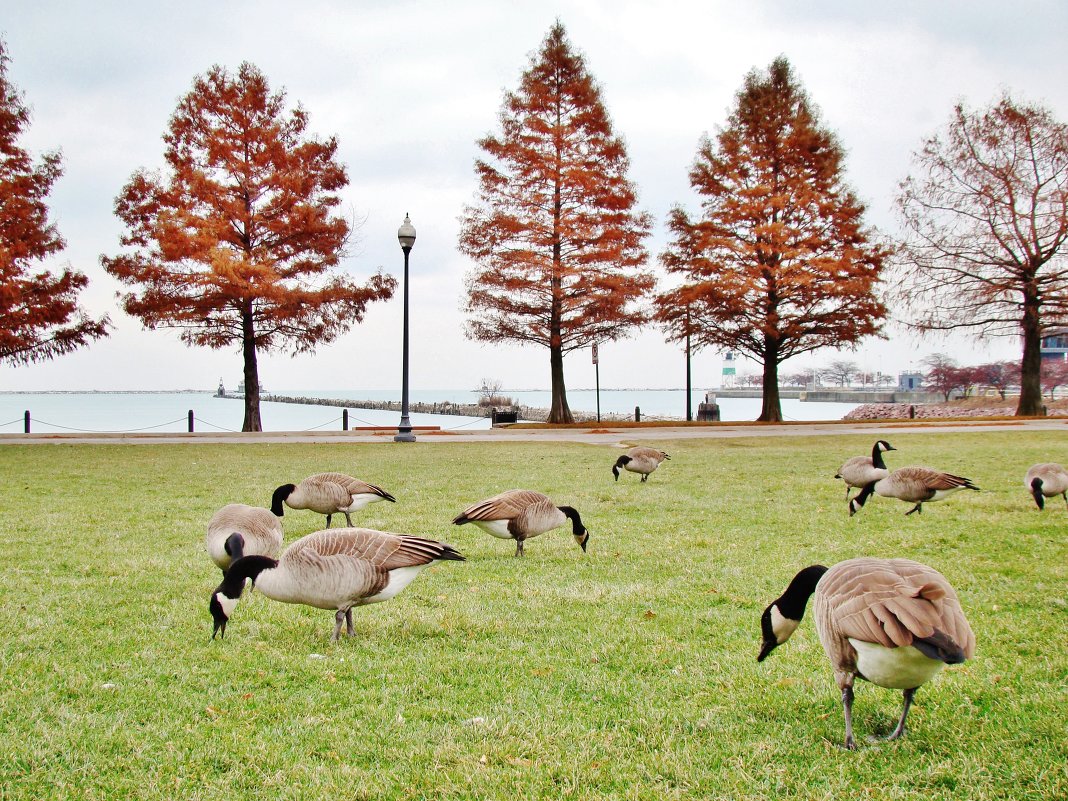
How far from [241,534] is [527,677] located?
2653 millimetres

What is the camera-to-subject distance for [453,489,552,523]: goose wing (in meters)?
6.48

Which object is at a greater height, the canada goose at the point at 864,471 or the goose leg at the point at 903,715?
the canada goose at the point at 864,471

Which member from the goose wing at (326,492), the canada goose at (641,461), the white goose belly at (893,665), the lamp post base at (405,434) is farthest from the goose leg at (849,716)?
the lamp post base at (405,434)

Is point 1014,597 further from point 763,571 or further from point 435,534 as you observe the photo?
point 435,534

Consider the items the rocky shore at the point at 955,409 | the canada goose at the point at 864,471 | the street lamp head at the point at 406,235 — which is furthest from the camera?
the rocky shore at the point at 955,409

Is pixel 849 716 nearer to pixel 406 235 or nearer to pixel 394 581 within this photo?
pixel 394 581

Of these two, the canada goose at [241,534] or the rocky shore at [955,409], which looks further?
the rocky shore at [955,409]

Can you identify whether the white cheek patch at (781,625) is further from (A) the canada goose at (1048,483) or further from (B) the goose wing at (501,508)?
(A) the canada goose at (1048,483)

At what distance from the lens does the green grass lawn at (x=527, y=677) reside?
306 cm

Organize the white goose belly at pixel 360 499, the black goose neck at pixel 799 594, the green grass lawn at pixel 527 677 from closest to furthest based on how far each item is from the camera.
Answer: the green grass lawn at pixel 527 677, the black goose neck at pixel 799 594, the white goose belly at pixel 360 499

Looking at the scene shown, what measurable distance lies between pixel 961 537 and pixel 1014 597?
2391 mm

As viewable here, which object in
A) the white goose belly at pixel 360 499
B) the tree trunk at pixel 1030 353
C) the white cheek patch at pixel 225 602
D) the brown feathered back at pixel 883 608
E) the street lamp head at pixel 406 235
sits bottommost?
the white cheek patch at pixel 225 602

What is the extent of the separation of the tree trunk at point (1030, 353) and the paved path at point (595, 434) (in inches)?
51.1

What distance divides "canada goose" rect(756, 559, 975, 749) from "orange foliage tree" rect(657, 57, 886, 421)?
29439 millimetres
